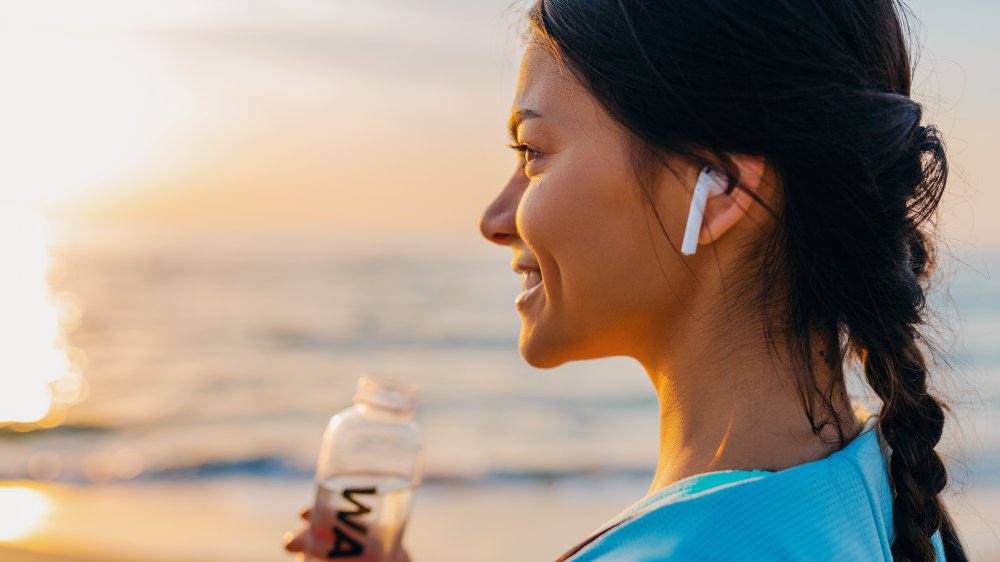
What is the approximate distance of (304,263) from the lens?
114 ft

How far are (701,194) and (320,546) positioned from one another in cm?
91

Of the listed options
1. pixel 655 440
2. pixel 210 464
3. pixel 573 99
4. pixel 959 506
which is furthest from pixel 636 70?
pixel 655 440

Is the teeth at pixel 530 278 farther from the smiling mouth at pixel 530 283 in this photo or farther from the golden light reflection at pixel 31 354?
the golden light reflection at pixel 31 354

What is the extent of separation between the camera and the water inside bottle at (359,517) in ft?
5.74

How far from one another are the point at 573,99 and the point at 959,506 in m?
8.09

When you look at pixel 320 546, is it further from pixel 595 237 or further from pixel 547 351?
pixel 595 237

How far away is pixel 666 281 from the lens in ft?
5.16

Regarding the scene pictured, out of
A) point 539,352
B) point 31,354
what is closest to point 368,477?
point 539,352

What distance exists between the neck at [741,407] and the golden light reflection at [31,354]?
11.8 metres

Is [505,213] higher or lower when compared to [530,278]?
higher

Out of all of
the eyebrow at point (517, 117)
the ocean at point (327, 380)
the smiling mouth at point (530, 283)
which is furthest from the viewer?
the ocean at point (327, 380)

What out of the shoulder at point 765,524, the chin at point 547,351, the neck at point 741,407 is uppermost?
the chin at point 547,351

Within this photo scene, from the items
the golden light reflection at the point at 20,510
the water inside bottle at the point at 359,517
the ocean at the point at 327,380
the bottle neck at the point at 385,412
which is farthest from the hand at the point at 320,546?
the golden light reflection at the point at 20,510

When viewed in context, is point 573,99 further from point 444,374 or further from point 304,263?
point 304,263
